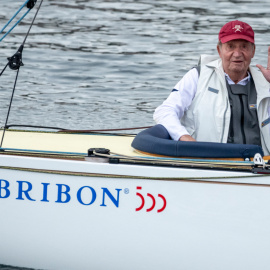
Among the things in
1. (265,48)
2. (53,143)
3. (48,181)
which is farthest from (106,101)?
(48,181)

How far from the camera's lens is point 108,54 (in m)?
13.1

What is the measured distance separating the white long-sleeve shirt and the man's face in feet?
0.30

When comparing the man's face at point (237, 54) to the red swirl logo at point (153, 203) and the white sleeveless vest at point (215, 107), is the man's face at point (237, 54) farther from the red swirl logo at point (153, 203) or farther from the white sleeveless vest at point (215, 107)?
the red swirl logo at point (153, 203)

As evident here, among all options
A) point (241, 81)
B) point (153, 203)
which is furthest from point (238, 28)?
point (153, 203)

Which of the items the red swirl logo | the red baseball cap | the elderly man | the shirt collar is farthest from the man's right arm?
the red swirl logo

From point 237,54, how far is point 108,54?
890 cm

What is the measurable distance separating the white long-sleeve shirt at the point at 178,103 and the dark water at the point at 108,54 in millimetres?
4117

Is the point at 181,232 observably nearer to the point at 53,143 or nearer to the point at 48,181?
the point at 48,181

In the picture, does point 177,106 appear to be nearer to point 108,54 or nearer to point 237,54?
point 237,54

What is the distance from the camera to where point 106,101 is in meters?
10.0

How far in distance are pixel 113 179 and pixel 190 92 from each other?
739 mm

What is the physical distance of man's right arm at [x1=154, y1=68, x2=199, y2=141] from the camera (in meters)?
4.32

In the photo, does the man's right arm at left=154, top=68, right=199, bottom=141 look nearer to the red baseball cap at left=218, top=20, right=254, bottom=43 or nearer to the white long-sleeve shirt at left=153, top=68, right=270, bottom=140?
the white long-sleeve shirt at left=153, top=68, right=270, bottom=140

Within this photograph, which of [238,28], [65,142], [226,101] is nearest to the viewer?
[238,28]
